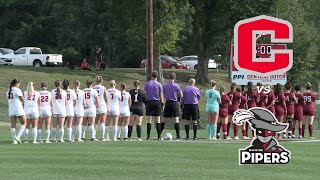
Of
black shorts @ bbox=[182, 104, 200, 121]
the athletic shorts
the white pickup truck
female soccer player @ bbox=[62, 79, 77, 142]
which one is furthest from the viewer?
the white pickup truck

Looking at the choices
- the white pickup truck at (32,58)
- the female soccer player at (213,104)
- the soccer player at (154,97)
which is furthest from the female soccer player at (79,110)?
the white pickup truck at (32,58)

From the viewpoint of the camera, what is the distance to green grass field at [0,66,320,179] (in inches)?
698

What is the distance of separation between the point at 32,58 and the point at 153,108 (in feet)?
156

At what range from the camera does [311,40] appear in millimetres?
64562

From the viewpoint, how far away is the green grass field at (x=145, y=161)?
58.2ft

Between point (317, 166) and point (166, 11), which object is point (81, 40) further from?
point (317, 166)

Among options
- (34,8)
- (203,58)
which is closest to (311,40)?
(203,58)

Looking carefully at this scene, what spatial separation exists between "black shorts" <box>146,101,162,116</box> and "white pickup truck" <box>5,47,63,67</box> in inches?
1840

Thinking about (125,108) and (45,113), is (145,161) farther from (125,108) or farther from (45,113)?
(125,108)

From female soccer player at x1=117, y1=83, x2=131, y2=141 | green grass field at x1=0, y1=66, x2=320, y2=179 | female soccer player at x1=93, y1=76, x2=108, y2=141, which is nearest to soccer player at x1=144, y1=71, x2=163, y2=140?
female soccer player at x1=117, y1=83, x2=131, y2=141

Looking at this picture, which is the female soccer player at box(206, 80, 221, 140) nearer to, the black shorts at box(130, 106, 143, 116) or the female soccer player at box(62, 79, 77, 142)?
the black shorts at box(130, 106, 143, 116)

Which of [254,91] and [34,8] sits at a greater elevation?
[34,8]

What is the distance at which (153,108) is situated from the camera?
2803 cm

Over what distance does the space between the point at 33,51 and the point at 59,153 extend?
53.0m
